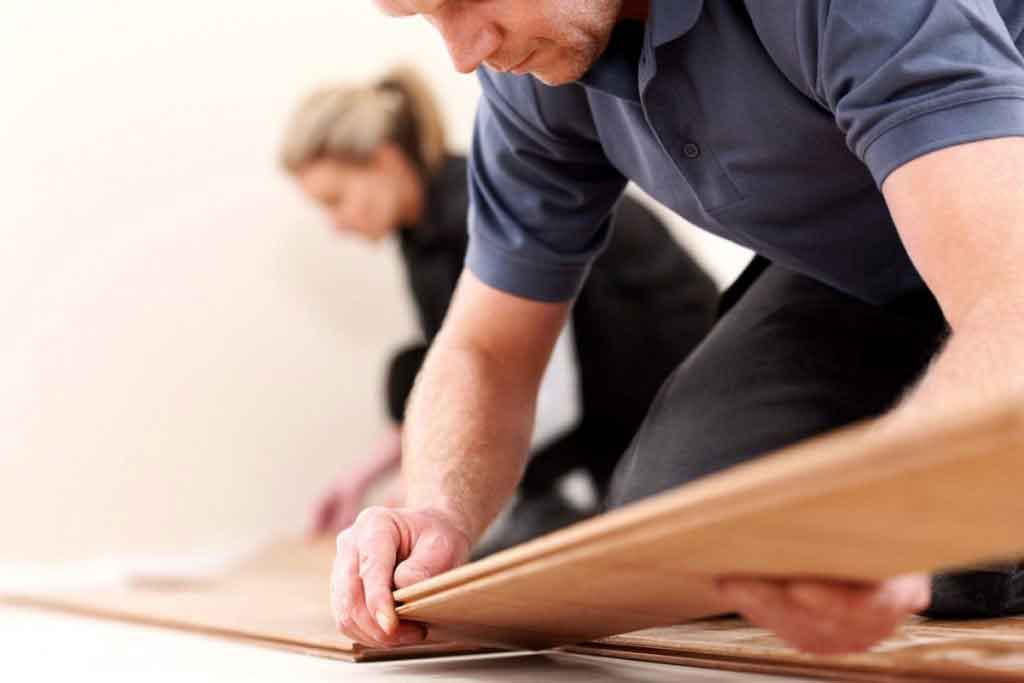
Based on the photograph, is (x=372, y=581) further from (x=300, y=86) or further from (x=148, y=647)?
(x=300, y=86)

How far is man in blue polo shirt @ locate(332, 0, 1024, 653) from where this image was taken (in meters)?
0.66

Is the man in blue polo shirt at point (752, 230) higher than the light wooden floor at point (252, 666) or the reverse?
higher

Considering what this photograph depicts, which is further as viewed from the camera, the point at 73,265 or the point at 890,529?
the point at 73,265

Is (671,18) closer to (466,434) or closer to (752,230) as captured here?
(752,230)

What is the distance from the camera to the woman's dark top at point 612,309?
1.91 metres

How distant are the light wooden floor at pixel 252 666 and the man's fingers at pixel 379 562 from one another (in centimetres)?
5

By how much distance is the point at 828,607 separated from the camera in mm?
520

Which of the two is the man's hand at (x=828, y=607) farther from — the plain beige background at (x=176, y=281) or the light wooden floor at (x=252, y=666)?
the plain beige background at (x=176, y=281)

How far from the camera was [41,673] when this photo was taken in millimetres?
955

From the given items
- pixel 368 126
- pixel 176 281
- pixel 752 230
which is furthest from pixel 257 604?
pixel 176 281

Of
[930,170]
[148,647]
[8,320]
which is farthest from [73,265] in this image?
[930,170]

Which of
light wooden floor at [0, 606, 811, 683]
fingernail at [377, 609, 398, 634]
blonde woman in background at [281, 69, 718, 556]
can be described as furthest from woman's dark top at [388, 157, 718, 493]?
fingernail at [377, 609, 398, 634]

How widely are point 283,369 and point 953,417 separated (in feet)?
8.32

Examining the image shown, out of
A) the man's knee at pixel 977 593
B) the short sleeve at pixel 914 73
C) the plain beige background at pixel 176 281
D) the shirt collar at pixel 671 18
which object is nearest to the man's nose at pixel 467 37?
the shirt collar at pixel 671 18
